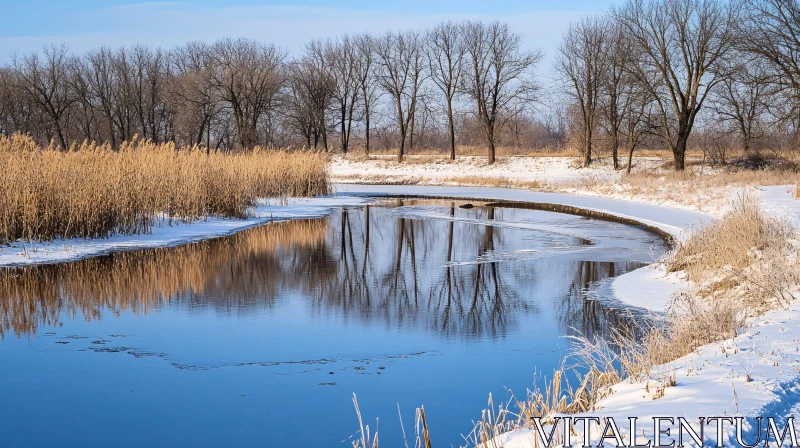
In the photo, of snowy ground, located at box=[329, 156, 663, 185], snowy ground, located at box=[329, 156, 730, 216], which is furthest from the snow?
snowy ground, located at box=[329, 156, 663, 185]

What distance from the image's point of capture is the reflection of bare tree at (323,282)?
8.23 meters

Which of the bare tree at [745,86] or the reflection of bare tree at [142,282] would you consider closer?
the reflection of bare tree at [142,282]

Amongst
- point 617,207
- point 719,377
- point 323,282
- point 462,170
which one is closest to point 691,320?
point 719,377

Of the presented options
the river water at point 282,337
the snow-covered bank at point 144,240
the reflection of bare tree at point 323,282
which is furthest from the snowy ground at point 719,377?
the snow-covered bank at point 144,240

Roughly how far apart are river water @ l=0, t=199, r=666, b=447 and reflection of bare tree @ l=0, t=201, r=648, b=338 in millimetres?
41

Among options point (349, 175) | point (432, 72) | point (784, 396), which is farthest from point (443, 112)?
point (784, 396)

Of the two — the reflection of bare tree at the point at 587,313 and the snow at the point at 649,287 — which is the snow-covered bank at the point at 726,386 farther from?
the snow at the point at 649,287

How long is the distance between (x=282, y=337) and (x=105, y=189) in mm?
7705

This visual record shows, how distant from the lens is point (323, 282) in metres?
10.3

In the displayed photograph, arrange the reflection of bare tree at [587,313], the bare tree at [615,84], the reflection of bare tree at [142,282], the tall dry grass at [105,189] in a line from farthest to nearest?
the bare tree at [615,84]
the tall dry grass at [105,189]
the reflection of bare tree at [142,282]
the reflection of bare tree at [587,313]

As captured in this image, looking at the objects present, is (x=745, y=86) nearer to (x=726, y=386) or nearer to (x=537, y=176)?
(x=537, y=176)

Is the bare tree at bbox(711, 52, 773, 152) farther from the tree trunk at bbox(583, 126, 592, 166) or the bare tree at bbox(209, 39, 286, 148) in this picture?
the bare tree at bbox(209, 39, 286, 148)

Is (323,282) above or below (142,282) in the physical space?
below

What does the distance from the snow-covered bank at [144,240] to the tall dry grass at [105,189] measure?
261mm
